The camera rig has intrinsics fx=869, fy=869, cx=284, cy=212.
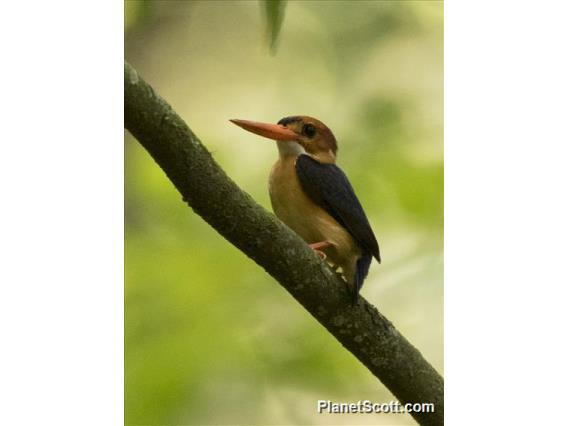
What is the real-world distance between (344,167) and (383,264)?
0.39 meters

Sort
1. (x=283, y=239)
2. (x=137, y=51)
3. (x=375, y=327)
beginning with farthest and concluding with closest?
(x=137, y=51)
(x=375, y=327)
(x=283, y=239)

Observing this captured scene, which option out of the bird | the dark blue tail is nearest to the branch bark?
the dark blue tail

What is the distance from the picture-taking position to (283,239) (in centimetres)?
269

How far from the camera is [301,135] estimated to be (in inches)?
128

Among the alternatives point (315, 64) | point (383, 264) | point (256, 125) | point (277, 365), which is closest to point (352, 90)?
point (315, 64)

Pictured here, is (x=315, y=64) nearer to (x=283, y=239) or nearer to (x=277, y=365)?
(x=283, y=239)

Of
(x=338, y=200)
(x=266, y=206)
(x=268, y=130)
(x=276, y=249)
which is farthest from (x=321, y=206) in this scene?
(x=276, y=249)

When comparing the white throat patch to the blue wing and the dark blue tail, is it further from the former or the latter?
the dark blue tail

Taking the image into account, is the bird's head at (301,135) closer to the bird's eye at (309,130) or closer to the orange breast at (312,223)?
the bird's eye at (309,130)

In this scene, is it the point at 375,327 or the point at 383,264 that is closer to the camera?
the point at 375,327

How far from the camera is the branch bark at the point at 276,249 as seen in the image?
2.47 m

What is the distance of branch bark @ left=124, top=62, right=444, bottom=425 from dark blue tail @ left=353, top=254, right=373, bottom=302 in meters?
0.04

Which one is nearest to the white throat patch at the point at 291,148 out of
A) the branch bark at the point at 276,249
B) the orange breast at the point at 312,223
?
the orange breast at the point at 312,223

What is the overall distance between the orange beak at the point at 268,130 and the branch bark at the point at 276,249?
1.99ft
